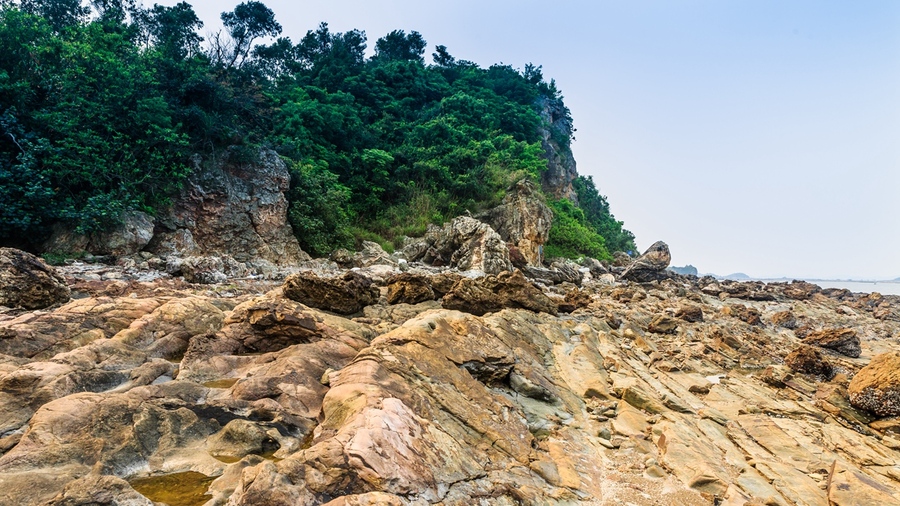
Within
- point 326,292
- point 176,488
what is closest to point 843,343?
point 326,292

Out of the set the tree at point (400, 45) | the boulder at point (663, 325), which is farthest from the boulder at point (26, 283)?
the tree at point (400, 45)

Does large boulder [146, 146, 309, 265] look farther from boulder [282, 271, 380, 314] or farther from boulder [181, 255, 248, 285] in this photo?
boulder [282, 271, 380, 314]

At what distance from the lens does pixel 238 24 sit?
27.4m

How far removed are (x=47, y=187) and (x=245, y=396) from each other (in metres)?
13.4

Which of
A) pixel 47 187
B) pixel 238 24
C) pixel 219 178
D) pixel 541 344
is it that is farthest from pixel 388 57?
pixel 541 344

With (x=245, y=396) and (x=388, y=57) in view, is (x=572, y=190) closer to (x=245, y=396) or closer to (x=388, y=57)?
(x=388, y=57)

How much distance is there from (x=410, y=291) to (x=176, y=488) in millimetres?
6878

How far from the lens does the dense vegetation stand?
1295cm

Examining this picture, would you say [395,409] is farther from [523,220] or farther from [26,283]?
[523,220]

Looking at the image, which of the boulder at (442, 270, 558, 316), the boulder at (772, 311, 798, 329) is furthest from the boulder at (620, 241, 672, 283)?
the boulder at (442, 270, 558, 316)

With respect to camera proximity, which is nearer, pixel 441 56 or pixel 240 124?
pixel 240 124

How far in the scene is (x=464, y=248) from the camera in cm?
2000

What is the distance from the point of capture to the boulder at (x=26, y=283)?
6.62 m

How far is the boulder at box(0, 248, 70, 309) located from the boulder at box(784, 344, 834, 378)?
572 inches
